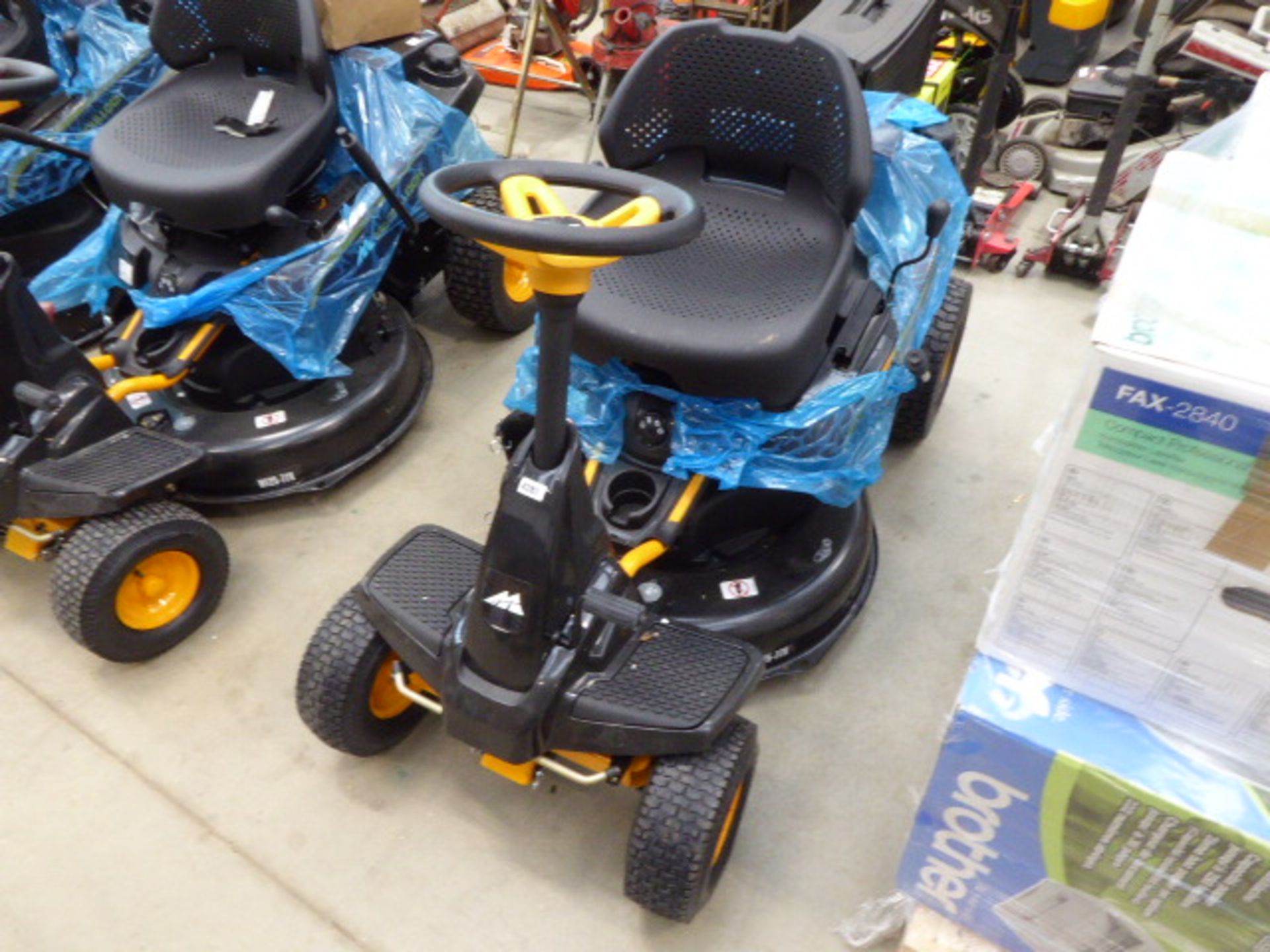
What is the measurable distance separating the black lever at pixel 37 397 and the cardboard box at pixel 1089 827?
158 cm

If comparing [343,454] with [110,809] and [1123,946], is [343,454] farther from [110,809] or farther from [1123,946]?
[1123,946]

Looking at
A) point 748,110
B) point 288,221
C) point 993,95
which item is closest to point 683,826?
point 748,110

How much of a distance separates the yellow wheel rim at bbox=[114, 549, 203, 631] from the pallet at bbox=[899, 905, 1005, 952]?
137cm

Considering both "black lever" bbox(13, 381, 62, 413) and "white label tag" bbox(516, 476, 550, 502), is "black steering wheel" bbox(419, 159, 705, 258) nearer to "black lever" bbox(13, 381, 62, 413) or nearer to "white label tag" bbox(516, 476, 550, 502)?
"white label tag" bbox(516, 476, 550, 502)

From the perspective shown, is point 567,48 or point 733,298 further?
point 567,48

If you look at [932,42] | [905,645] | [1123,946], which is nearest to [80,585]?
[905,645]

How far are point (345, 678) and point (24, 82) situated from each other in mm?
1174

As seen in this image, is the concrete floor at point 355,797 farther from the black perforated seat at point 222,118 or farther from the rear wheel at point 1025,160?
the rear wheel at point 1025,160

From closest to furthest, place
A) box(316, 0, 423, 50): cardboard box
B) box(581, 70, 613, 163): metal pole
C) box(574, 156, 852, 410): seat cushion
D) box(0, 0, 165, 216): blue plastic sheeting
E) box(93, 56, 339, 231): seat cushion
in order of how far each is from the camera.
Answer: box(574, 156, 852, 410): seat cushion
box(93, 56, 339, 231): seat cushion
box(316, 0, 423, 50): cardboard box
box(0, 0, 165, 216): blue plastic sheeting
box(581, 70, 613, 163): metal pole

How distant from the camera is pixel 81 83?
2.57 meters

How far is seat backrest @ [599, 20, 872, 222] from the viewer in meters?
1.64

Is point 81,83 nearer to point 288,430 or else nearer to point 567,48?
point 288,430

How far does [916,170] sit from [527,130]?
2.19 meters

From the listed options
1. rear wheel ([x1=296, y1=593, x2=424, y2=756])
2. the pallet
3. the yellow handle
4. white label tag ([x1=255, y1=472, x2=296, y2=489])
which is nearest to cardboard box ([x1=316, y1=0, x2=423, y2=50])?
white label tag ([x1=255, y1=472, x2=296, y2=489])
